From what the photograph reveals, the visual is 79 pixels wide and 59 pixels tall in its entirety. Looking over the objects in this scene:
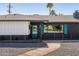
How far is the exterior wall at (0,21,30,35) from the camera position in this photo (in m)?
22.1

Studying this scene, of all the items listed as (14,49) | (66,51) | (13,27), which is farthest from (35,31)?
(66,51)

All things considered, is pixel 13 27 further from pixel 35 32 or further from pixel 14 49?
pixel 14 49

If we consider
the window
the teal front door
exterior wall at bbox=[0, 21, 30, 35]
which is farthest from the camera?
the window

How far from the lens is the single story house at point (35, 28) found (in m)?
21.9

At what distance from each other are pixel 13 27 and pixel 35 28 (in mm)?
4296

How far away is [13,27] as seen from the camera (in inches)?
875

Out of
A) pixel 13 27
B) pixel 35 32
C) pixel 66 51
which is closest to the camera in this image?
pixel 66 51

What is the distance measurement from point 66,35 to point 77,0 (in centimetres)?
2343

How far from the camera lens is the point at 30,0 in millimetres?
2871

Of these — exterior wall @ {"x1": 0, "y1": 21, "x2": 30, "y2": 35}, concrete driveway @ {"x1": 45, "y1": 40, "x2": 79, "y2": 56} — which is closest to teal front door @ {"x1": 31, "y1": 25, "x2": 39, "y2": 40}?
exterior wall @ {"x1": 0, "y1": 21, "x2": 30, "y2": 35}

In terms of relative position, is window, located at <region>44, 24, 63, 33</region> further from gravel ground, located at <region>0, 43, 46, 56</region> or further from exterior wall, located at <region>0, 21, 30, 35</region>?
gravel ground, located at <region>0, 43, 46, 56</region>

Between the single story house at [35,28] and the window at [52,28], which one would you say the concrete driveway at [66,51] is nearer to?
the single story house at [35,28]

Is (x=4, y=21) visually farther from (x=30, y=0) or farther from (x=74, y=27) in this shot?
(x=30, y=0)

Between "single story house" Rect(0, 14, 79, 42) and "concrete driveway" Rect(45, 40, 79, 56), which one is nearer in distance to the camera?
"concrete driveway" Rect(45, 40, 79, 56)
